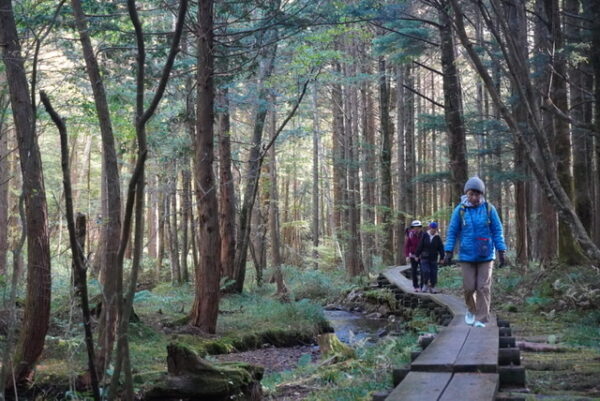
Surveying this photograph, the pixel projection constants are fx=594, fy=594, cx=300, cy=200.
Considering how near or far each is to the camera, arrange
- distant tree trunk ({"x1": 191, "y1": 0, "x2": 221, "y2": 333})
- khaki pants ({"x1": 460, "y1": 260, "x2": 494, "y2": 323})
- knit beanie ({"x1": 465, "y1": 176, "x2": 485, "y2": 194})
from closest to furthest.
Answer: knit beanie ({"x1": 465, "y1": 176, "x2": 485, "y2": 194}) → khaki pants ({"x1": 460, "y1": 260, "x2": 494, "y2": 323}) → distant tree trunk ({"x1": 191, "y1": 0, "x2": 221, "y2": 333})

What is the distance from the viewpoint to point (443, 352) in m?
6.68

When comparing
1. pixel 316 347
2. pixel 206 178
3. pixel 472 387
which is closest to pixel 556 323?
pixel 316 347

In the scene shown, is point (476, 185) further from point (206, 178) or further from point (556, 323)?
point (206, 178)

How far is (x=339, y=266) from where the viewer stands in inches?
1473

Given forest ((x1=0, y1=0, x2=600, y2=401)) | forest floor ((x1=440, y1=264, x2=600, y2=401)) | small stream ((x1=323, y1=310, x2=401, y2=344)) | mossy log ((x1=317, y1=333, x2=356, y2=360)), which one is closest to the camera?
forest ((x1=0, y1=0, x2=600, y2=401))

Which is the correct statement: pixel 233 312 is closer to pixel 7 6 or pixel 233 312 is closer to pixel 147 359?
pixel 147 359

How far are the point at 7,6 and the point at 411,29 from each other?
1331 cm

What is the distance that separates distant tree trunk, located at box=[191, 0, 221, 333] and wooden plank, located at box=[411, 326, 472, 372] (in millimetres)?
5588

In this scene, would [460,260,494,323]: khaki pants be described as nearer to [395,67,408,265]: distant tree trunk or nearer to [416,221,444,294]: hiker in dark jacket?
[416,221,444,294]: hiker in dark jacket

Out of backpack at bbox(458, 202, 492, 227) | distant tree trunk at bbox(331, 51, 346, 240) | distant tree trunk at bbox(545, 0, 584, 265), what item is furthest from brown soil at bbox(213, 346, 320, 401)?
distant tree trunk at bbox(331, 51, 346, 240)

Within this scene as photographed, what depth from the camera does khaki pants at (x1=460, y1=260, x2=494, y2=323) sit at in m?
8.42

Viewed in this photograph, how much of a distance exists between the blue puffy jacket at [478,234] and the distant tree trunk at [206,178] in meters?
5.64

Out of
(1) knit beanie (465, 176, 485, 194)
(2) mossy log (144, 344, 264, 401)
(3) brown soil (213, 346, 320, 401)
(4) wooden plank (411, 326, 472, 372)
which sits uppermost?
(1) knit beanie (465, 176, 485, 194)

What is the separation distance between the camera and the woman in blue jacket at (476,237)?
8.30m
